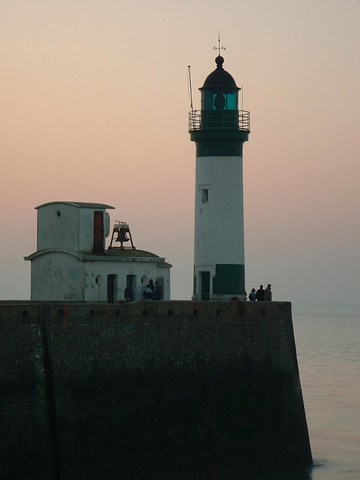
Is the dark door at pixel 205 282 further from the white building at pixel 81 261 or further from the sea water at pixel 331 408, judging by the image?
the sea water at pixel 331 408

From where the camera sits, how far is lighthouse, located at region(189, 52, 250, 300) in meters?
43.9

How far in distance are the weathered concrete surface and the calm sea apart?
1.62 meters

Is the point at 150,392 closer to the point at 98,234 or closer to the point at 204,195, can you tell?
the point at 98,234

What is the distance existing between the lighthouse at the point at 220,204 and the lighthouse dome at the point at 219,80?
0.79m

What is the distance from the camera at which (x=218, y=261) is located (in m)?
44.0

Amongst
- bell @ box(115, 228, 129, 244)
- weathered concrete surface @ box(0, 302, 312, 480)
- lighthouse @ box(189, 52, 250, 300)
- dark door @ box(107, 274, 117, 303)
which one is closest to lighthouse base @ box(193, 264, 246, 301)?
lighthouse @ box(189, 52, 250, 300)

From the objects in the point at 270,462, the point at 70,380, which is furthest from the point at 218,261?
the point at 70,380

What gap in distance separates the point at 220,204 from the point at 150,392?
9.36m

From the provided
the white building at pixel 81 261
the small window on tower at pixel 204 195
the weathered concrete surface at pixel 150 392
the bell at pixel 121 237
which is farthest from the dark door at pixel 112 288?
the small window on tower at pixel 204 195

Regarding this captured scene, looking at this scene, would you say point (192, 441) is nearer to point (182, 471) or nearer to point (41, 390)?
point (182, 471)

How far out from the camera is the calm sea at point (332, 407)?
41.6m

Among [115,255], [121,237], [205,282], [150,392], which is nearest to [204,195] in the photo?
[205,282]

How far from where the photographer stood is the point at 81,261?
1561 inches

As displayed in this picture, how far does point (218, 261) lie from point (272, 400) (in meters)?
6.05
